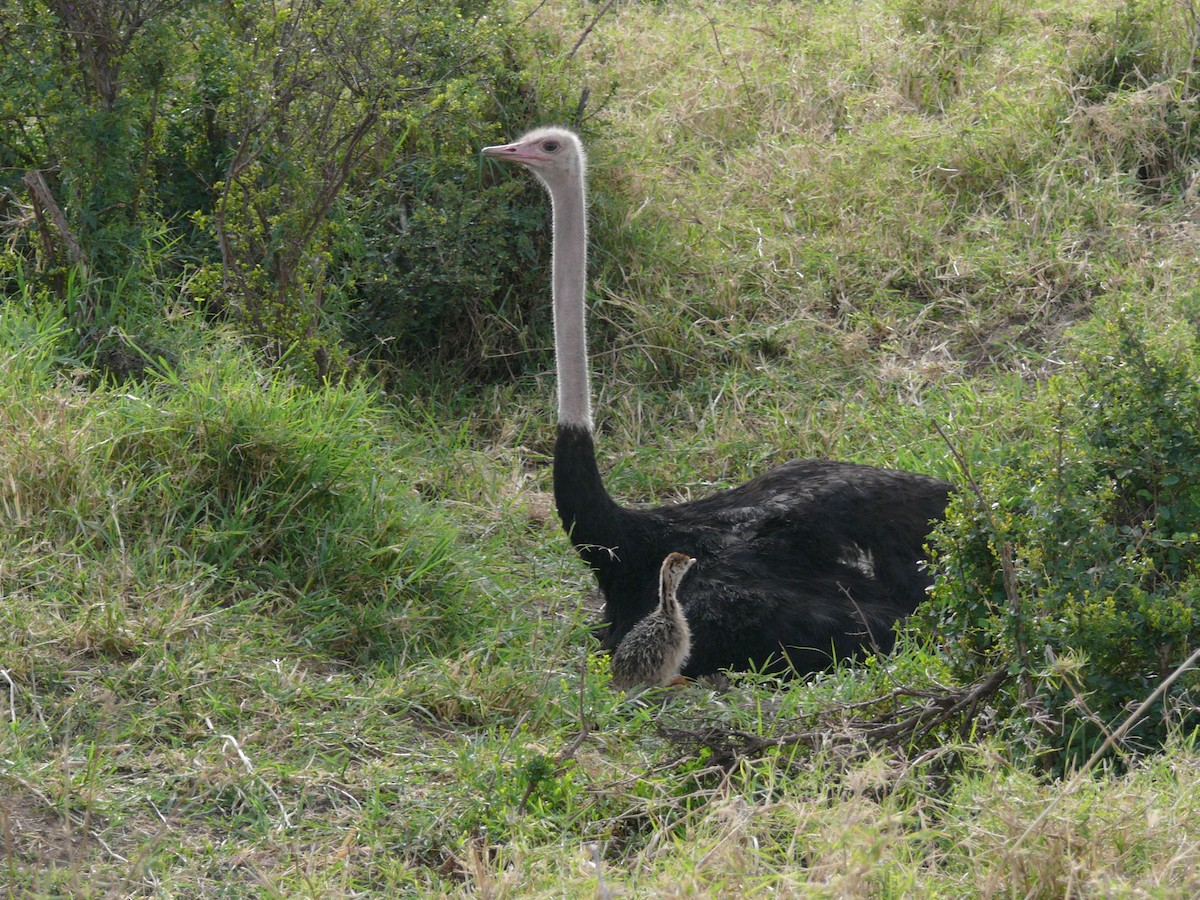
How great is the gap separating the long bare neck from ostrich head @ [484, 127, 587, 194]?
21 millimetres

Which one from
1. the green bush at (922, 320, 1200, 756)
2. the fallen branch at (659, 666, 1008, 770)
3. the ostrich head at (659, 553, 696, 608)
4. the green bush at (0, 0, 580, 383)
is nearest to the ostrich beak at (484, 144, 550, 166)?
the green bush at (0, 0, 580, 383)

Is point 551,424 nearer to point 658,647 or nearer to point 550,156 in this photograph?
point 550,156

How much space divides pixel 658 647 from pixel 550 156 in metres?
1.83

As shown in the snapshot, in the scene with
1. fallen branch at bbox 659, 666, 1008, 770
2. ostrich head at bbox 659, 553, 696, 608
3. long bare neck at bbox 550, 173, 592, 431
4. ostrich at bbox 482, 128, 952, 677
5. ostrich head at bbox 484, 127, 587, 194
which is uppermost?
ostrich head at bbox 484, 127, 587, 194

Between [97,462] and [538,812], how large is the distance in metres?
1.89

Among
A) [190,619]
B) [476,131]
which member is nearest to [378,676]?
[190,619]

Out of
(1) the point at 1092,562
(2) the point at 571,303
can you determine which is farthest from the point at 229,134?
(1) the point at 1092,562

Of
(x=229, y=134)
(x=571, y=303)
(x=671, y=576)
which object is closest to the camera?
(x=671, y=576)

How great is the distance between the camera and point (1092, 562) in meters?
3.58

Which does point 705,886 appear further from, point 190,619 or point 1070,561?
point 190,619

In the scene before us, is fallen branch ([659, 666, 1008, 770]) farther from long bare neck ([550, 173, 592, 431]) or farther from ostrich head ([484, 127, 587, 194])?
ostrich head ([484, 127, 587, 194])

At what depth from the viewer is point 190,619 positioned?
4176mm

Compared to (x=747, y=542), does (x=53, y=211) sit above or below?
above

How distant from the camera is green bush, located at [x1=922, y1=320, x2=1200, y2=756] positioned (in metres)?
3.40
